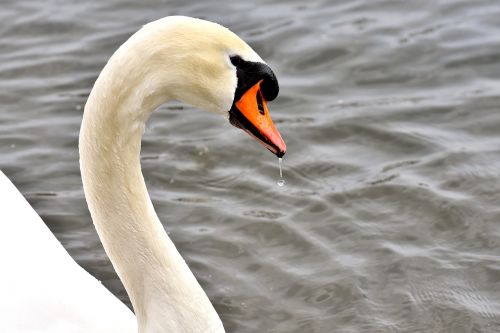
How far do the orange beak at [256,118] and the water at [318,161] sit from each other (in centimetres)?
171

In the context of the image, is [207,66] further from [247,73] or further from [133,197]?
[133,197]

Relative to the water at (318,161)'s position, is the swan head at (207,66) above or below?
above

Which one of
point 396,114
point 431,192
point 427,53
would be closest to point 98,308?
point 431,192

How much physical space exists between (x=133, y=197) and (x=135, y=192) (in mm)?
19

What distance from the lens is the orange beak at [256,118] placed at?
364 cm

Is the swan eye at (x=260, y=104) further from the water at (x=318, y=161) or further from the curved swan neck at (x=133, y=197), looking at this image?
the water at (x=318, y=161)

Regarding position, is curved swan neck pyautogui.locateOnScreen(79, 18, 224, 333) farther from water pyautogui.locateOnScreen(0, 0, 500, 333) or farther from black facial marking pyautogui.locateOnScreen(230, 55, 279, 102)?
water pyautogui.locateOnScreen(0, 0, 500, 333)

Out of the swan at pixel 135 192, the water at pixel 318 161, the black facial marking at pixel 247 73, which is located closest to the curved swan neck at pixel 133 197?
the swan at pixel 135 192

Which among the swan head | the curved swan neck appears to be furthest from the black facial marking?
the curved swan neck

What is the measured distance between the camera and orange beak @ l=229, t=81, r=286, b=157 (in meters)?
3.64

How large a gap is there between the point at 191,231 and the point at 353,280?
3.28ft

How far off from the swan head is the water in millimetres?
1832

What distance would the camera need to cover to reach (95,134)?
364 cm

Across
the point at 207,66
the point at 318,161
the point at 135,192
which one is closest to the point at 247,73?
the point at 207,66
